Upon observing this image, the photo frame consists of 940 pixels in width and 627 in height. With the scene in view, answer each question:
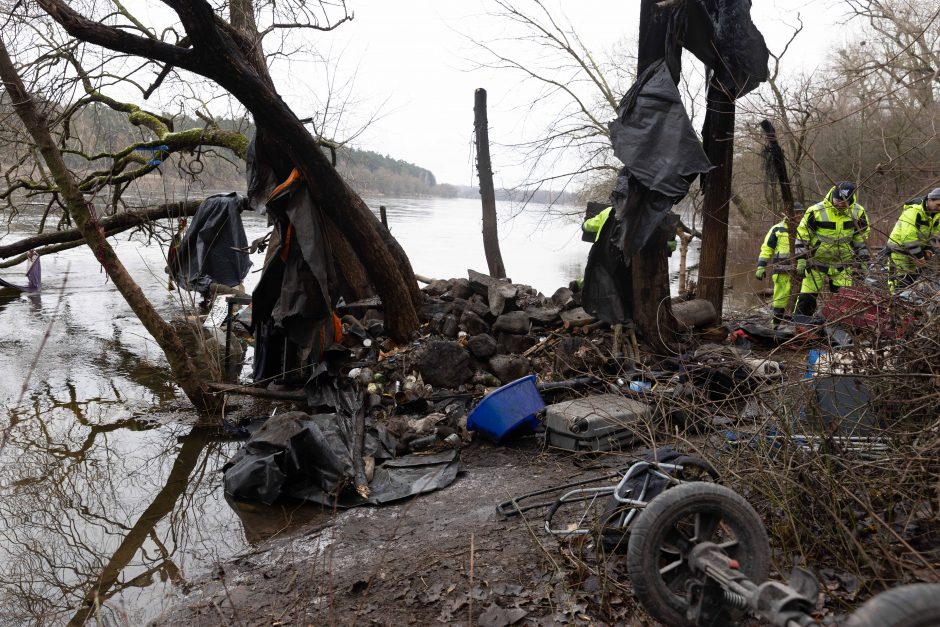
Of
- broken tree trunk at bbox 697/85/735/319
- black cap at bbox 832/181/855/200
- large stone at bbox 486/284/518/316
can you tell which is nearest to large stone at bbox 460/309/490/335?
large stone at bbox 486/284/518/316

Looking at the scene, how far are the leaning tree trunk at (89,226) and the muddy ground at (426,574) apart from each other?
2.35 meters

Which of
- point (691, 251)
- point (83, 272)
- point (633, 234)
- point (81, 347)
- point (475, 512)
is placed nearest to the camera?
point (475, 512)

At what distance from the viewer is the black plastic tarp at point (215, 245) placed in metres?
7.15

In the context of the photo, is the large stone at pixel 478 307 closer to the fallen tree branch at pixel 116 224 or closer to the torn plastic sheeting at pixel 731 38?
the torn plastic sheeting at pixel 731 38

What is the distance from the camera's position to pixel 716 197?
716 centimetres

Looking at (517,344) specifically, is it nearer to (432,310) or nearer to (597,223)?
(432,310)

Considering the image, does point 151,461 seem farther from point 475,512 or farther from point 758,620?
point 758,620

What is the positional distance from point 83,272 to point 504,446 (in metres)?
14.5

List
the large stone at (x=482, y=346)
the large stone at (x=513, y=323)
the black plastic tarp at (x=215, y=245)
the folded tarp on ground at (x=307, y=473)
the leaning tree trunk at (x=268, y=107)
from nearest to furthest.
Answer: the folded tarp on ground at (x=307, y=473) → the leaning tree trunk at (x=268, y=107) → the large stone at (x=482, y=346) → the large stone at (x=513, y=323) → the black plastic tarp at (x=215, y=245)

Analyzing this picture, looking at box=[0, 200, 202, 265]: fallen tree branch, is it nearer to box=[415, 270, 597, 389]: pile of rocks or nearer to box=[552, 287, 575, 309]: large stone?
box=[415, 270, 597, 389]: pile of rocks

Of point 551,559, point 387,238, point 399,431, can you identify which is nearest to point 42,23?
point 387,238

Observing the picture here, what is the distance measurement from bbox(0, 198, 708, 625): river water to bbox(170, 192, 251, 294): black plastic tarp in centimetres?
121

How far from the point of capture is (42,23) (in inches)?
259

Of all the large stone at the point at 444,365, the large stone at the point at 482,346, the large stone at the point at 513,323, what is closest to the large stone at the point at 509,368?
the large stone at the point at 482,346
